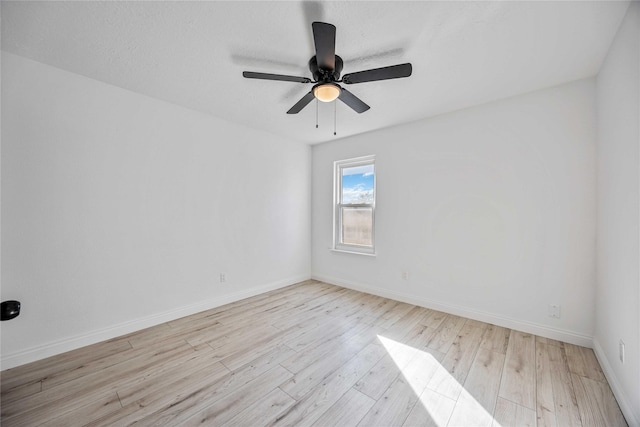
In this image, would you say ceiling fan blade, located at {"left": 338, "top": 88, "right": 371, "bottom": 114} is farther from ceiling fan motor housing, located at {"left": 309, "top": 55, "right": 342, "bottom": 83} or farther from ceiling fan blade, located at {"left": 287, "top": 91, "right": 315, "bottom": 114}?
ceiling fan blade, located at {"left": 287, "top": 91, "right": 315, "bottom": 114}

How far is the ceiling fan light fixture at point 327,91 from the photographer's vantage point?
6.18 feet

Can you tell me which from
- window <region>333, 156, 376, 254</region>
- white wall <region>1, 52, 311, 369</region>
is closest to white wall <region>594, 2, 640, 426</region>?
window <region>333, 156, 376, 254</region>

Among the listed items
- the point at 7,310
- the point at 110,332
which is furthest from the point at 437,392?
the point at 7,310

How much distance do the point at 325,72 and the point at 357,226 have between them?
2659mm

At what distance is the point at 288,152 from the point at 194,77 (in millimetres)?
1973

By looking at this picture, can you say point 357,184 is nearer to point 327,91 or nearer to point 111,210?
point 327,91

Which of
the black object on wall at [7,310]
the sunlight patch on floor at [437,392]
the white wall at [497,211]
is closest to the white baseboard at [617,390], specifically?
the white wall at [497,211]

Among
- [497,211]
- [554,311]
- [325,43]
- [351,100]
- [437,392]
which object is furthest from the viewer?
[497,211]

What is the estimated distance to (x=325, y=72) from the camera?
1.82 metres

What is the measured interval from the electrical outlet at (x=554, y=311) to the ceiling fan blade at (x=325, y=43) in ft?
9.76

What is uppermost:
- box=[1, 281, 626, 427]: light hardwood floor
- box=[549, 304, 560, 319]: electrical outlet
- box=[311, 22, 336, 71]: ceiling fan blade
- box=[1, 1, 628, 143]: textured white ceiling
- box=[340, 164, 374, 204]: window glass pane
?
box=[1, 1, 628, 143]: textured white ceiling

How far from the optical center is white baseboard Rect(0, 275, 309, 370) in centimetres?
198

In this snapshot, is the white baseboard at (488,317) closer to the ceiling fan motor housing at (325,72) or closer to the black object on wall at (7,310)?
the ceiling fan motor housing at (325,72)

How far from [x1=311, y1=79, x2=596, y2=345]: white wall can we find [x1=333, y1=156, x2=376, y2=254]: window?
8.9 inches
